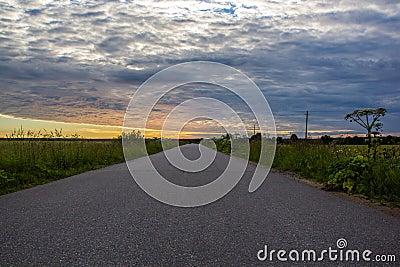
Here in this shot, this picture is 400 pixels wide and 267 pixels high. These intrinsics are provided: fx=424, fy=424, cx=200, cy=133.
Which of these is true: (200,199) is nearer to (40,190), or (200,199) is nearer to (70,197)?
(70,197)

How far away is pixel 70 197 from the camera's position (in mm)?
8555

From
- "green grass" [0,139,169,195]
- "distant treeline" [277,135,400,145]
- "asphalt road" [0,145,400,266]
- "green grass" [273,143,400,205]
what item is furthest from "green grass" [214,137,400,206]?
"green grass" [0,139,169,195]

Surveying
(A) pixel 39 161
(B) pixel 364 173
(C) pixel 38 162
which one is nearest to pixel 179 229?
(B) pixel 364 173

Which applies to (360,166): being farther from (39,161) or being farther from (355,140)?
(39,161)

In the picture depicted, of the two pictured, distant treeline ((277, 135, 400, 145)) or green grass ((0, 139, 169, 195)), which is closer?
green grass ((0, 139, 169, 195))

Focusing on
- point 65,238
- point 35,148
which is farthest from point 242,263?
point 35,148

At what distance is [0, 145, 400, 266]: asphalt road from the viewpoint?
14.4ft

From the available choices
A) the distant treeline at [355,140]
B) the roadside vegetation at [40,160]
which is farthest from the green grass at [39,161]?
the distant treeline at [355,140]

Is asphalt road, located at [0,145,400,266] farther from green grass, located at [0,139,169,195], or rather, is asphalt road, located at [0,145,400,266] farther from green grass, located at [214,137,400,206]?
green grass, located at [0,139,169,195]

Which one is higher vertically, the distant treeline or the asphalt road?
the distant treeline

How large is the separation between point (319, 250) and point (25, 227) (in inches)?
152

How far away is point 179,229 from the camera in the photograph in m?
5.62

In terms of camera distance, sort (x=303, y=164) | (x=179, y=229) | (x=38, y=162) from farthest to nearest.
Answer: (x=303, y=164), (x=38, y=162), (x=179, y=229)

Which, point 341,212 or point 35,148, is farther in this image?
point 35,148
